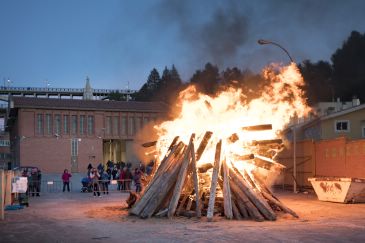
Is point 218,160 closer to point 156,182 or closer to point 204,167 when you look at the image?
point 204,167

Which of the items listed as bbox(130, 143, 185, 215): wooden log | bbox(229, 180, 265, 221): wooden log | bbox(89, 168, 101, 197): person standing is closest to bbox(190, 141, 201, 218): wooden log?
bbox(130, 143, 185, 215): wooden log

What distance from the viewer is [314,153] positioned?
28.2 meters

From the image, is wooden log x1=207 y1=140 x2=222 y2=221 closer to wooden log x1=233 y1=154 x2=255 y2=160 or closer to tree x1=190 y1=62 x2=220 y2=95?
wooden log x1=233 y1=154 x2=255 y2=160

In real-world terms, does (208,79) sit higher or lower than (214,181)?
higher

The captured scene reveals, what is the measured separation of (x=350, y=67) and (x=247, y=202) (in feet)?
199

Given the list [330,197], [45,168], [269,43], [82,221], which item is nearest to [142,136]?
[45,168]

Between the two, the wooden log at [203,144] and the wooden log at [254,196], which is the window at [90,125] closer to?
the wooden log at [203,144]

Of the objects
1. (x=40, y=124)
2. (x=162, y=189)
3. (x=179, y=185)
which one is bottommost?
(x=162, y=189)

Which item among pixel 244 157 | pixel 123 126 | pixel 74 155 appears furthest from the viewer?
pixel 123 126

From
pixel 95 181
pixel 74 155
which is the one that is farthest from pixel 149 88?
pixel 95 181

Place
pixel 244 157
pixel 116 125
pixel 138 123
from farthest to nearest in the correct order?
pixel 138 123 → pixel 116 125 → pixel 244 157

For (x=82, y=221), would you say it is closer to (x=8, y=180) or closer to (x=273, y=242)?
(x=8, y=180)

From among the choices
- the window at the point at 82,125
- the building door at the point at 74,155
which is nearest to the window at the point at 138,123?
the window at the point at 82,125

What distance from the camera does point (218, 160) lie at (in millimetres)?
17031
